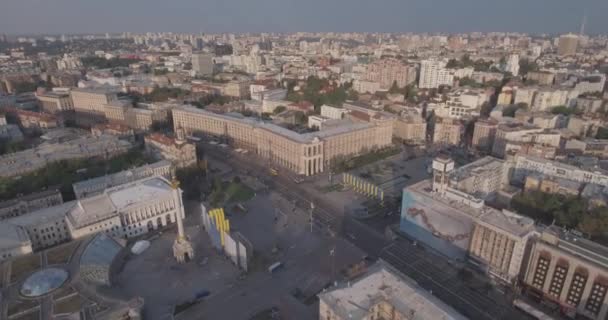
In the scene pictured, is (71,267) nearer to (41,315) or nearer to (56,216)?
(41,315)

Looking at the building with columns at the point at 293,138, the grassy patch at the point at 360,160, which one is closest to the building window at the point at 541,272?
the grassy patch at the point at 360,160

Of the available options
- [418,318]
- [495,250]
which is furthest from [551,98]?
[418,318]

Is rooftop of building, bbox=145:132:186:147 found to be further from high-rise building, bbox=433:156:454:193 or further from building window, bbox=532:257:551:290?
building window, bbox=532:257:551:290

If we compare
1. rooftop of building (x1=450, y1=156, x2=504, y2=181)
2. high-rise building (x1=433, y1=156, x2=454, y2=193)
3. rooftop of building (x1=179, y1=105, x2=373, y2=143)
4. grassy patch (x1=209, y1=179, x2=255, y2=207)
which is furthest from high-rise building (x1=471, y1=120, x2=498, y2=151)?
grassy patch (x1=209, y1=179, x2=255, y2=207)

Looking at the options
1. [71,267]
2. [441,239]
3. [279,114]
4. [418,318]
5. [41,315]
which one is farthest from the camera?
[279,114]

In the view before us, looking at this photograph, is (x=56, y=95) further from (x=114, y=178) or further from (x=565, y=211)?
(x=565, y=211)

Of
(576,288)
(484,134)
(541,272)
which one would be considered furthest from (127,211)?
(484,134)

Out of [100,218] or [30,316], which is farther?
[100,218]
